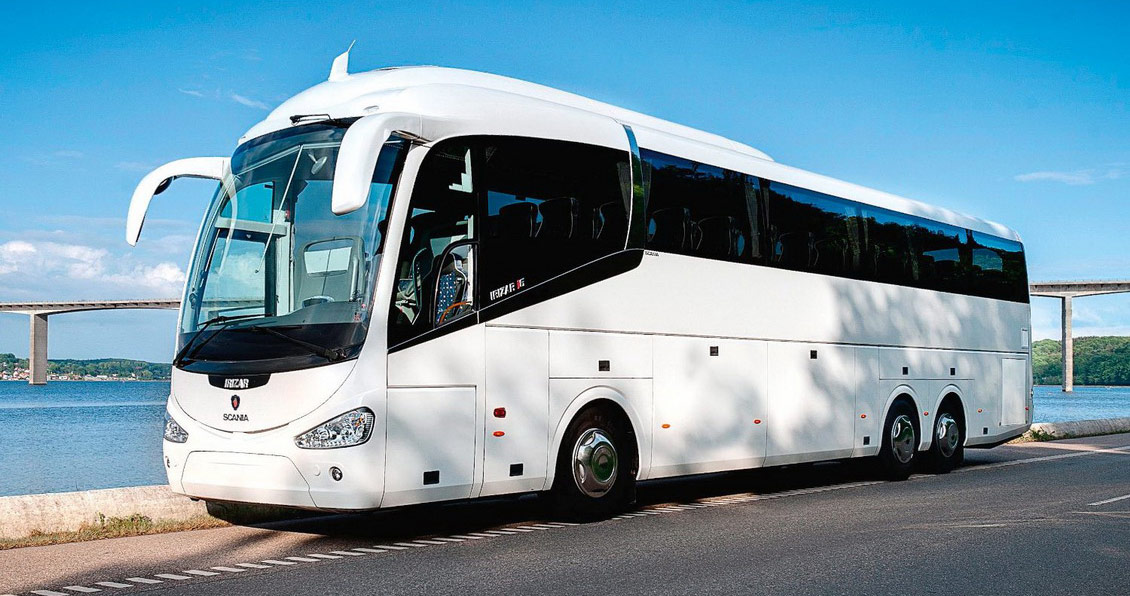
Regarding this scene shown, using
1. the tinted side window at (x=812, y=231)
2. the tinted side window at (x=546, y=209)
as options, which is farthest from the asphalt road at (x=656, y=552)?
the tinted side window at (x=812, y=231)

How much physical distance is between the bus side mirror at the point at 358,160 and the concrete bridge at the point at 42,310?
218ft

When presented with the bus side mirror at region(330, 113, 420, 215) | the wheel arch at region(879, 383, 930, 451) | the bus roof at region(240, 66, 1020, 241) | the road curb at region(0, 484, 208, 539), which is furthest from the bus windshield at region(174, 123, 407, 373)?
the wheel arch at region(879, 383, 930, 451)

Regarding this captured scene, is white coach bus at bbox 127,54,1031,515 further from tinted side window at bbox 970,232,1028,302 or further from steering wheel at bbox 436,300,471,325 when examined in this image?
tinted side window at bbox 970,232,1028,302

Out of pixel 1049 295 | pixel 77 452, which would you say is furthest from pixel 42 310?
pixel 1049 295

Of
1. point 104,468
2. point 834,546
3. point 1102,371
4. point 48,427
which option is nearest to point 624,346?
point 834,546

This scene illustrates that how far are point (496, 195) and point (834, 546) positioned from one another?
3809mm

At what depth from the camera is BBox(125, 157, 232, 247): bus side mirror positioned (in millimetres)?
9266

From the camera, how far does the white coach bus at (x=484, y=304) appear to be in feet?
27.4

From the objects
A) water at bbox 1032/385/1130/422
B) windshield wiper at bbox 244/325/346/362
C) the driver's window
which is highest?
the driver's window

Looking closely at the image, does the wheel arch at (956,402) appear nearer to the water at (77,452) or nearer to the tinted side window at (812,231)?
the tinted side window at (812,231)

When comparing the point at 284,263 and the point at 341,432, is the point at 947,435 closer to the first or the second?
the point at 341,432

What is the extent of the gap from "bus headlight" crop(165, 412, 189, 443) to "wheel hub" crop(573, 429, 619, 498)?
3244 millimetres

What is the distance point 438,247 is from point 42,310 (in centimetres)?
8214

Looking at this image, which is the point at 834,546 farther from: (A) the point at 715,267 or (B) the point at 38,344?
(B) the point at 38,344
